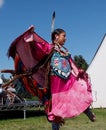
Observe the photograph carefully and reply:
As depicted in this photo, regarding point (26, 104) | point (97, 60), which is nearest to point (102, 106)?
point (97, 60)

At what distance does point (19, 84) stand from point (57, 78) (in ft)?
2.68

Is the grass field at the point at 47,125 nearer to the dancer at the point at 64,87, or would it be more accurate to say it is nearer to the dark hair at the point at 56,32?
the dancer at the point at 64,87

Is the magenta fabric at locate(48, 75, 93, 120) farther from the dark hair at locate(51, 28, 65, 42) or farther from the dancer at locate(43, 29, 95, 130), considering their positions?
the dark hair at locate(51, 28, 65, 42)

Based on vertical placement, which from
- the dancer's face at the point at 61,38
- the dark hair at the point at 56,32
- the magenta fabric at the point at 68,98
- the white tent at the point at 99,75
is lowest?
the white tent at the point at 99,75

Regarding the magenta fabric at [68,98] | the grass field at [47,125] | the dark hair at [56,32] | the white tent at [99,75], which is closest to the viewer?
the magenta fabric at [68,98]

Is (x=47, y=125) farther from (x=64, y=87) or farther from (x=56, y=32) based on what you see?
(x=56, y=32)

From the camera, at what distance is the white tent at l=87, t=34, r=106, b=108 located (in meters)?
29.4

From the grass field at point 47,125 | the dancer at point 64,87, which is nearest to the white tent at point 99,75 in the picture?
the grass field at point 47,125

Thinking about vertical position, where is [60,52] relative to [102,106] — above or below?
above

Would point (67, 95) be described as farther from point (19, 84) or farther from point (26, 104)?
point (26, 104)

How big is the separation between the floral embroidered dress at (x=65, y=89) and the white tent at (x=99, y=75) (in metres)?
22.5

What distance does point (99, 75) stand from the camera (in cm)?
3017

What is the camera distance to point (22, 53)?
721 centimetres

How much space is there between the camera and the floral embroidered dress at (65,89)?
6668mm
